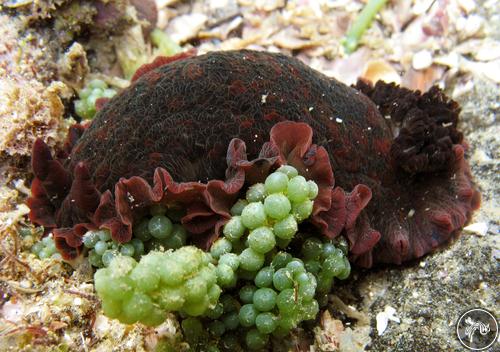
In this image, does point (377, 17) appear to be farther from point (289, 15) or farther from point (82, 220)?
point (82, 220)

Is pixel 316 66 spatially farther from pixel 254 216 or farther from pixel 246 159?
pixel 254 216

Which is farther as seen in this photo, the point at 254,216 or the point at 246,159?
the point at 246,159

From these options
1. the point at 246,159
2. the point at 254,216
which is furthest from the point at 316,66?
the point at 254,216

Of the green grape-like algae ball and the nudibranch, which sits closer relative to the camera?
the green grape-like algae ball

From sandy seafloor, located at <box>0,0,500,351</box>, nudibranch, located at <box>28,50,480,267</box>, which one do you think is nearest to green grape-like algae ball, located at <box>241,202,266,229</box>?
nudibranch, located at <box>28,50,480,267</box>

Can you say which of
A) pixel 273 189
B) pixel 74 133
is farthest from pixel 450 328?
pixel 74 133

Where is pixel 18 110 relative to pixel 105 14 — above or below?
below

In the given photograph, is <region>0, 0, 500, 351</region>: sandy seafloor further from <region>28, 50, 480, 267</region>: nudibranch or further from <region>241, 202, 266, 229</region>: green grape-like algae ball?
<region>241, 202, 266, 229</region>: green grape-like algae ball
